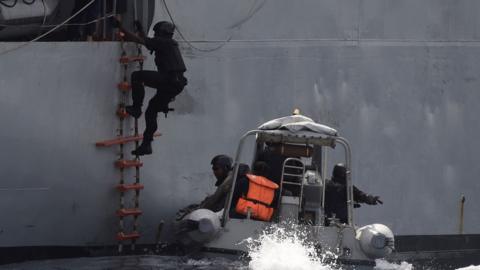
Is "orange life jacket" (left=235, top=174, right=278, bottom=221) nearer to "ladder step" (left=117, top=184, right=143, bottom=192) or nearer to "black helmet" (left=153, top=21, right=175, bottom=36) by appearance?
"ladder step" (left=117, top=184, right=143, bottom=192)

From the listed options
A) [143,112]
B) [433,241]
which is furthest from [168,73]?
[433,241]

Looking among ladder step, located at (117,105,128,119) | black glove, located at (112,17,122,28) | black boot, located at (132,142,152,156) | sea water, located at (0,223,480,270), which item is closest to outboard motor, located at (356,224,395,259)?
sea water, located at (0,223,480,270)

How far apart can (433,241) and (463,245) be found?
57cm

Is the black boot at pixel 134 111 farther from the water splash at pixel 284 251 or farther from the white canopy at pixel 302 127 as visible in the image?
the water splash at pixel 284 251

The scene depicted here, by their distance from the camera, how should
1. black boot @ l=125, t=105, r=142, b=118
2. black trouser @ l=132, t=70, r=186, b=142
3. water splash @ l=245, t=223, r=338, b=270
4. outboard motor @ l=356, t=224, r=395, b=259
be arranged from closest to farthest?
water splash @ l=245, t=223, r=338, b=270 → outboard motor @ l=356, t=224, r=395, b=259 → black trouser @ l=132, t=70, r=186, b=142 → black boot @ l=125, t=105, r=142, b=118

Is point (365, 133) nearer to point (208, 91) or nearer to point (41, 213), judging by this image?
point (208, 91)

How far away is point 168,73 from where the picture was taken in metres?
13.8

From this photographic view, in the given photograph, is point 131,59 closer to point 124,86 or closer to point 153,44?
point 124,86

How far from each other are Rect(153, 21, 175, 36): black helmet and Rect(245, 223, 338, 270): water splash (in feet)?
8.71

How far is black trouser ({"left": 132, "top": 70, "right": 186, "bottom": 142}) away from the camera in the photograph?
45.3 ft

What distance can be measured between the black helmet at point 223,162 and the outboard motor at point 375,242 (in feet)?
6.36

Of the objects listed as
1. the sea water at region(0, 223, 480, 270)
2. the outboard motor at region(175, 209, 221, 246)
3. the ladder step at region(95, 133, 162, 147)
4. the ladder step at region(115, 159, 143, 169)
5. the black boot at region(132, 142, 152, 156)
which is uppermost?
the ladder step at region(95, 133, 162, 147)

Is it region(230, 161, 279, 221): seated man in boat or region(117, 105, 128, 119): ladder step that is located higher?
region(117, 105, 128, 119): ladder step

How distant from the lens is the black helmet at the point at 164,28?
45.0ft
